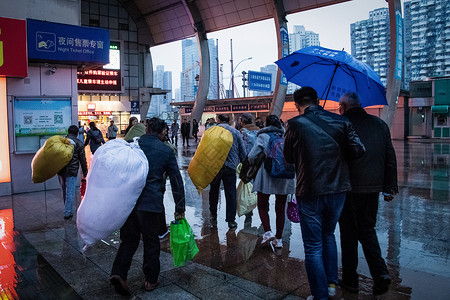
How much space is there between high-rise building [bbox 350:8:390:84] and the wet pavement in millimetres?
123392

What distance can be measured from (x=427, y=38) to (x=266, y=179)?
353 ft

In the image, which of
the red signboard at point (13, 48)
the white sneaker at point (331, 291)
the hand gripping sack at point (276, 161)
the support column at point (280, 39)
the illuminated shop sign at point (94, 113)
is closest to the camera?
the white sneaker at point (331, 291)

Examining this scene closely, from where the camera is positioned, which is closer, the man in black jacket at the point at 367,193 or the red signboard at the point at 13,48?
the man in black jacket at the point at 367,193

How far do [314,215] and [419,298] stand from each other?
1219 millimetres

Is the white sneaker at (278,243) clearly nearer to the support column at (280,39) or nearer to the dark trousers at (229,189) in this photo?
the dark trousers at (229,189)

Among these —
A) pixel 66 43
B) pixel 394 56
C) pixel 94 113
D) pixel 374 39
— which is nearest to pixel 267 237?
pixel 66 43

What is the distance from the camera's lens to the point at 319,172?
124 inches

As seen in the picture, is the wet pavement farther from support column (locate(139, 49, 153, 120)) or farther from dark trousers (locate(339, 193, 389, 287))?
support column (locate(139, 49, 153, 120))

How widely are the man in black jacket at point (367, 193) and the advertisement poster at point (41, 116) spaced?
7.60 meters

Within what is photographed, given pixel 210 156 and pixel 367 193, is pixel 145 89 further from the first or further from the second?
pixel 367 193

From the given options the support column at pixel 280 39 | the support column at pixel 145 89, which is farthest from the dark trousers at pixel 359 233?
the support column at pixel 145 89

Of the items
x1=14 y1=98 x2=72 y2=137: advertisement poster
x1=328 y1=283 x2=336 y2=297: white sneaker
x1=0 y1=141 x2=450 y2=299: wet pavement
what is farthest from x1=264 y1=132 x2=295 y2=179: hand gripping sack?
x1=14 y1=98 x2=72 y2=137: advertisement poster

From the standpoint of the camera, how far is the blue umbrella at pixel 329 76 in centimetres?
405

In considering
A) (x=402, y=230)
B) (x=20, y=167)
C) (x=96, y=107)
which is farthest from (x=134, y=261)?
(x=96, y=107)
